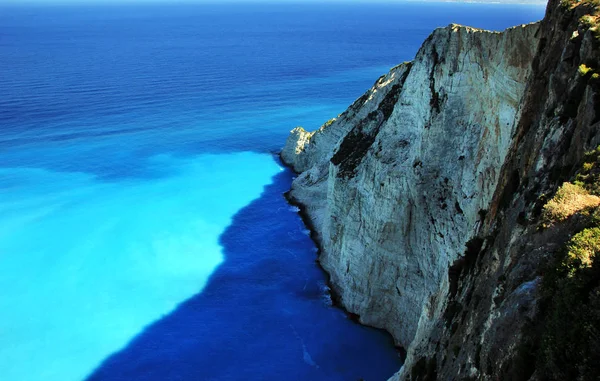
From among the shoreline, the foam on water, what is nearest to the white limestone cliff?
the shoreline

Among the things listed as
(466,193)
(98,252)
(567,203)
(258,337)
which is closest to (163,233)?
(98,252)

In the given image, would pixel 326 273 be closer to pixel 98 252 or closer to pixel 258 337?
pixel 258 337

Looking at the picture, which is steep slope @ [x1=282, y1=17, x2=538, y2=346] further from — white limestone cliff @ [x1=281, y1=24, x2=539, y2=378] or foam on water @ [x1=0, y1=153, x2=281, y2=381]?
foam on water @ [x1=0, y1=153, x2=281, y2=381]

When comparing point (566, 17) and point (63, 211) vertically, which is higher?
point (566, 17)

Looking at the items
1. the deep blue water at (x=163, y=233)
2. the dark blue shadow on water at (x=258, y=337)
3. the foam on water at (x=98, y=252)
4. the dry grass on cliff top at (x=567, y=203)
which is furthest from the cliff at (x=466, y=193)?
the foam on water at (x=98, y=252)

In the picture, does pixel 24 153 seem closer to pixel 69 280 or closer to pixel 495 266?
pixel 69 280

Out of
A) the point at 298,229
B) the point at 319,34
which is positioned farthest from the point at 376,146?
the point at 319,34

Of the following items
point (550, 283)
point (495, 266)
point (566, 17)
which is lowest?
point (495, 266)
